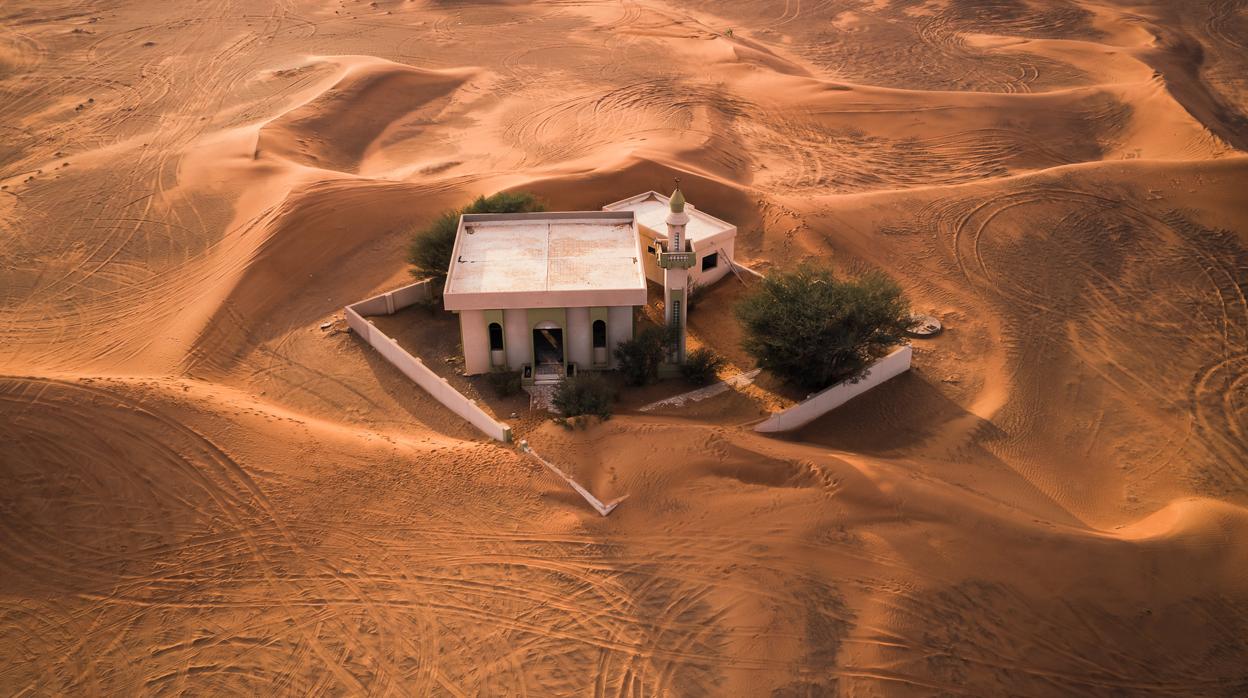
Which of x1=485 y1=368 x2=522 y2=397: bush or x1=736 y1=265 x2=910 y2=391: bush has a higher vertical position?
x1=736 y1=265 x2=910 y2=391: bush

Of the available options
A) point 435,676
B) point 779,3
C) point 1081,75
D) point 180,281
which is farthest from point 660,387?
point 779,3

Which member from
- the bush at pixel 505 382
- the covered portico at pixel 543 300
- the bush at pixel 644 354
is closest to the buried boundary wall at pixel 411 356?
the bush at pixel 505 382

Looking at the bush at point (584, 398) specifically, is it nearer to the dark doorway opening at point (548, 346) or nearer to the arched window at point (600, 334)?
the arched window at point (600, 334)

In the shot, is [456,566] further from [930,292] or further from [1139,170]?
[1139,170]

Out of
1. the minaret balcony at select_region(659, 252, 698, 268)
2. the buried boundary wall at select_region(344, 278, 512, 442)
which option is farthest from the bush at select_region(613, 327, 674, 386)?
the buried boundary wall at select_region(344, 278, 512, 442)

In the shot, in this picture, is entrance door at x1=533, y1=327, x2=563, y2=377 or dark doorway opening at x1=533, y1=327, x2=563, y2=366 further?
dark doorway opening at x1=533, y1=327, x2=563, y2=366

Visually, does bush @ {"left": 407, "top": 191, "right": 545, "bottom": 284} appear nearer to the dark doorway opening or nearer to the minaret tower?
the dark doorway opening
